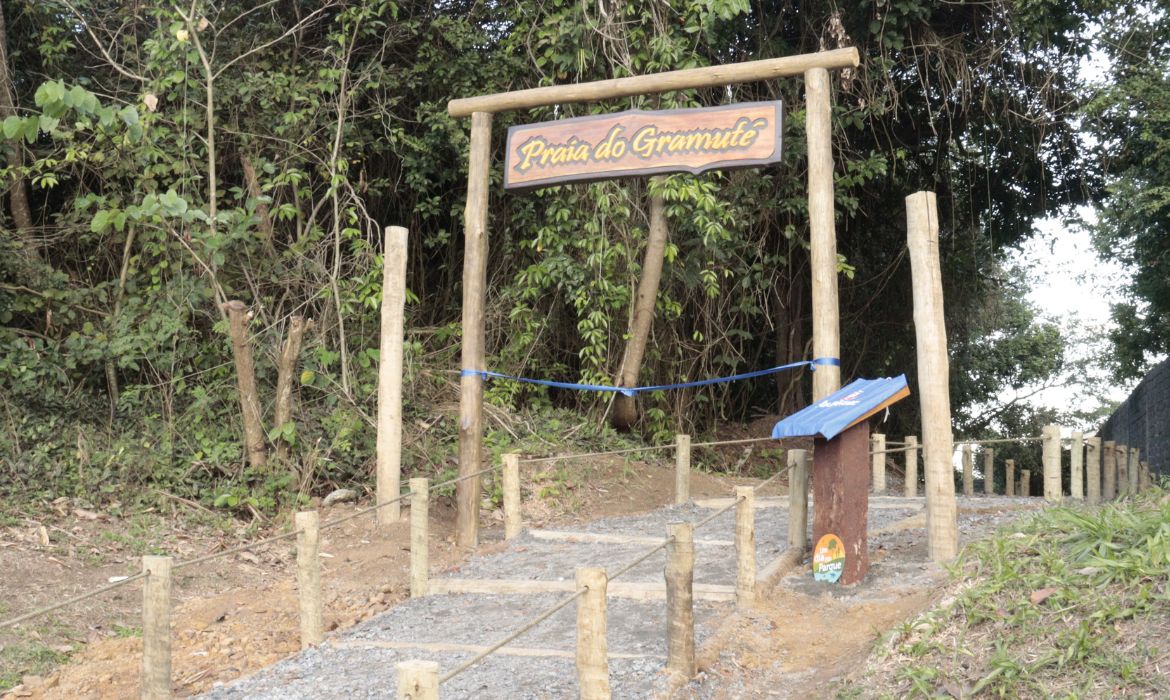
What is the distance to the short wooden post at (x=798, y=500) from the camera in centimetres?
679

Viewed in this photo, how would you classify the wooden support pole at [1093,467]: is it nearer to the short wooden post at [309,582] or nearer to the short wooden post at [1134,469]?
the short wooden post at [1134,469]

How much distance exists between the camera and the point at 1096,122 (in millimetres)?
13234

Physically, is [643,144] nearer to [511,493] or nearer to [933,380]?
[933,380]

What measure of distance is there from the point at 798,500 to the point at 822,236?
1729 mm

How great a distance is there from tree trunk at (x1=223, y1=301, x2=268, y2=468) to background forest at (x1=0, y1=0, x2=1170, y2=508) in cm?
15

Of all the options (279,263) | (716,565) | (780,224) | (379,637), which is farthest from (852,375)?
(379,637)

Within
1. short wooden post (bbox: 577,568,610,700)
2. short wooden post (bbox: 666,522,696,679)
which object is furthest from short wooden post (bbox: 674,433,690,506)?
short wooden post (bbox: 577,568,610,700)

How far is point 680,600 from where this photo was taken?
4.73 m

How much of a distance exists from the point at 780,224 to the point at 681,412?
2.72 m

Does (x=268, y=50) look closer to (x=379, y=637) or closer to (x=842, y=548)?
(x=379, y=637)

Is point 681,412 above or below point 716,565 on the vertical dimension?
above

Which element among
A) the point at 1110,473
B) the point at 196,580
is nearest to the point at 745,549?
the point at 196,580

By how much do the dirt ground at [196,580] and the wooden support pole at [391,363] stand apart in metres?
0.53

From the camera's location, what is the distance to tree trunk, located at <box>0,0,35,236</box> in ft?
33.9
